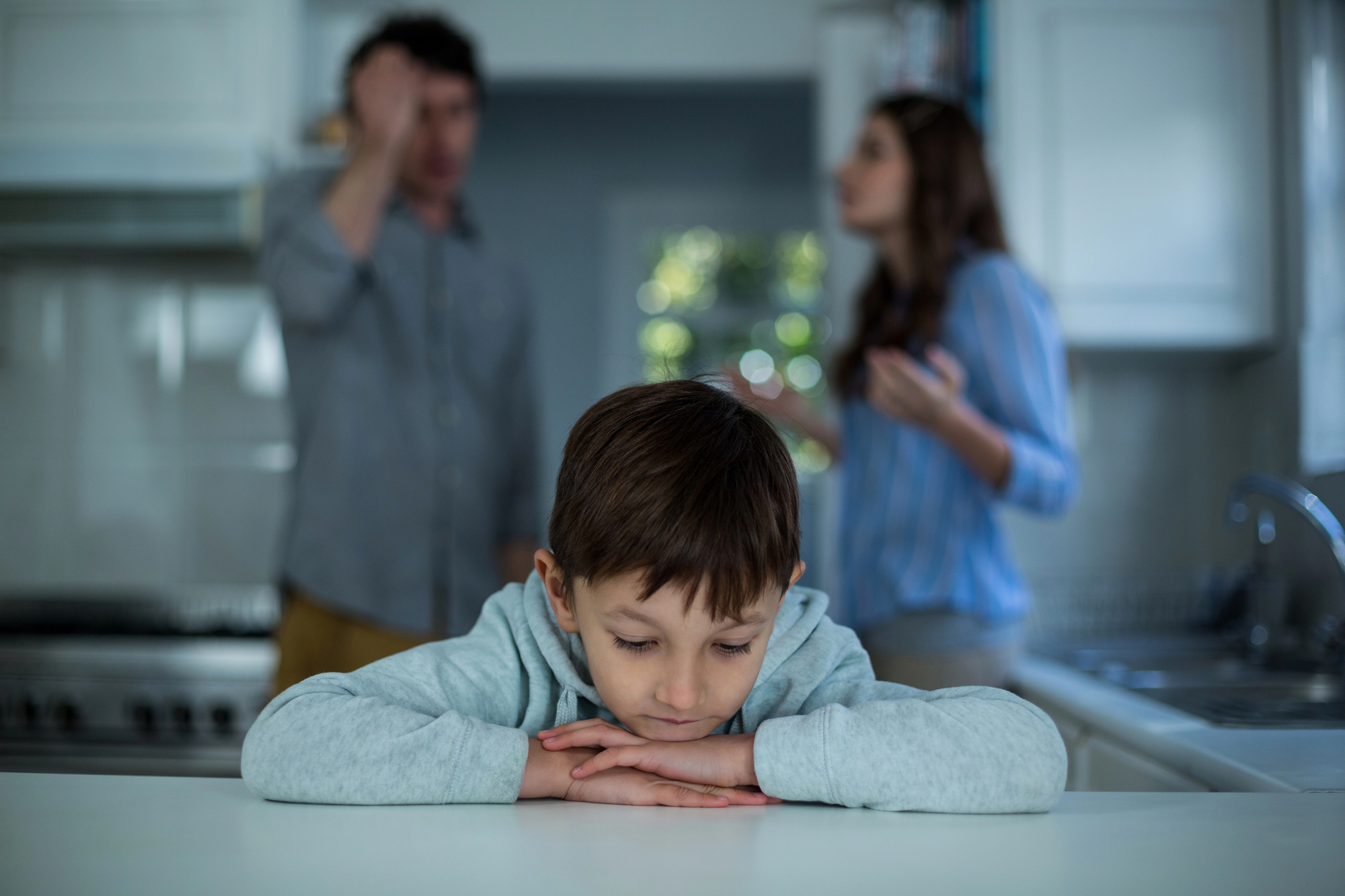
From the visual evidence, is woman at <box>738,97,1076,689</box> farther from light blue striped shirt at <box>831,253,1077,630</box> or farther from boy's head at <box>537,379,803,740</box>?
boy's head at <box>537,379,803,740</box>

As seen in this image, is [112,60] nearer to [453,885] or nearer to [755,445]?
[755,445]

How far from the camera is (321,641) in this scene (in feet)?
5.27

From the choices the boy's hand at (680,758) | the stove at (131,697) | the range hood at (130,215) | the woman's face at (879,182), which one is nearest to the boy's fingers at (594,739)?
the boy's hand at (680,758)

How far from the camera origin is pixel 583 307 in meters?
4.13

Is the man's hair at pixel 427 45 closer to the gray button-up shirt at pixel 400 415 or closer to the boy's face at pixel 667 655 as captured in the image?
the gray button-up shirt at pixel 400 415

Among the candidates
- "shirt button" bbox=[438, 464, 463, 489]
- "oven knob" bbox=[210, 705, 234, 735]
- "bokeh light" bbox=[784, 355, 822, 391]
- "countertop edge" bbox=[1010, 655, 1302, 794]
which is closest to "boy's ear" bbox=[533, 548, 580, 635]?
"countertop edge" bbox=[1010, 655, 1302, 794]

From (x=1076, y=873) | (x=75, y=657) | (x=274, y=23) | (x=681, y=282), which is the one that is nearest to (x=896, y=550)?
(x=1076, y=873)

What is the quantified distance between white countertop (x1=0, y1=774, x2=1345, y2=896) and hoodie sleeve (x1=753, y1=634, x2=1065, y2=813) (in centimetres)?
1

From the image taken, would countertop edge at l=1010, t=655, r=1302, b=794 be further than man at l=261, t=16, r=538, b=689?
No

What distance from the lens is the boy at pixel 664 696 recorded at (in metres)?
0.67

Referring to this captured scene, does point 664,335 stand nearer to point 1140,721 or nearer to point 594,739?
point 1140,721

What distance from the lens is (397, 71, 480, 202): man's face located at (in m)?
1.76

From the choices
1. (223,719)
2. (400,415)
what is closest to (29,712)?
(223,719)

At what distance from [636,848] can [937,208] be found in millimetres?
1138
